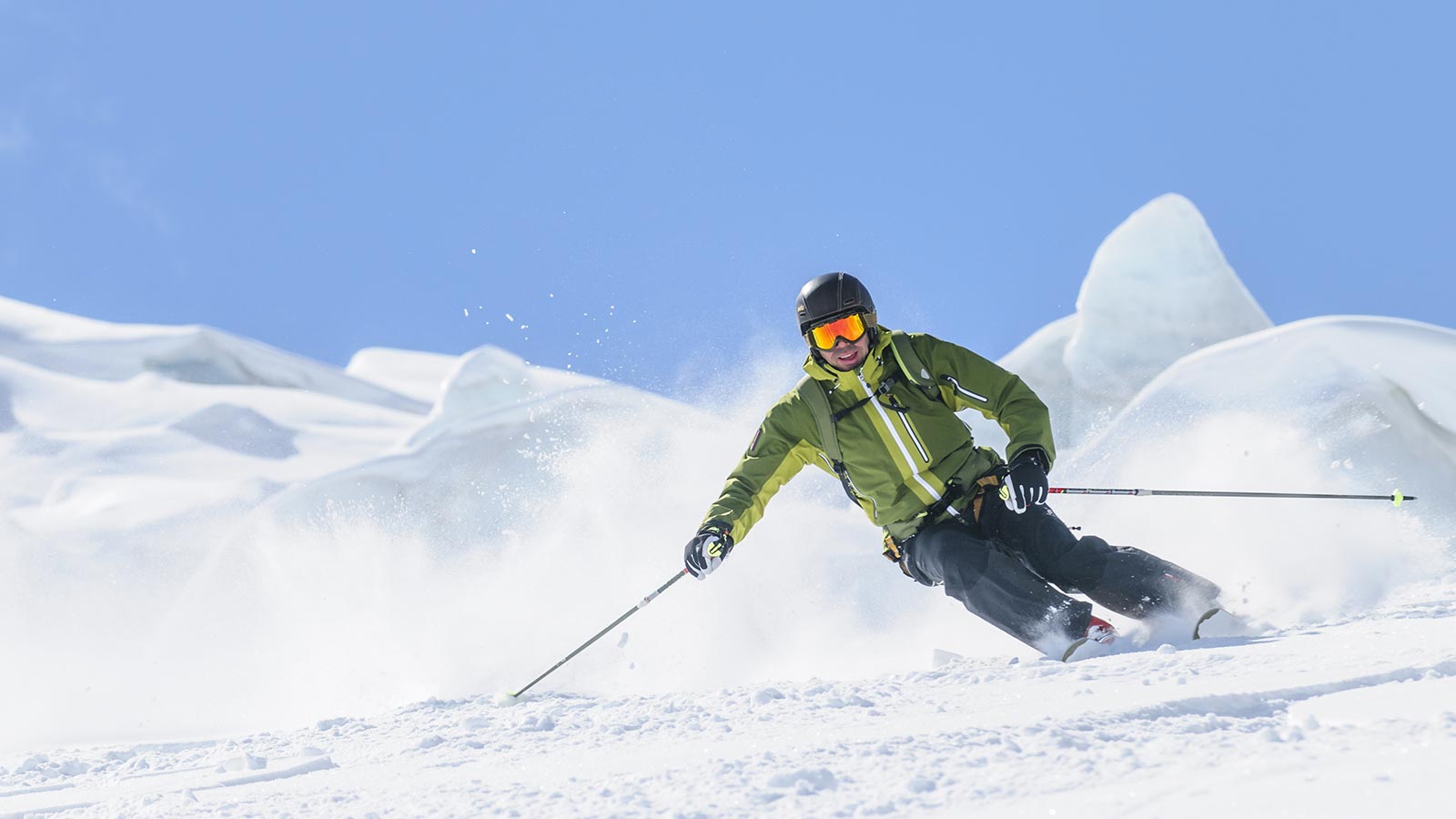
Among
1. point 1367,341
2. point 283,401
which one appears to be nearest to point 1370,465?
point 1367,341

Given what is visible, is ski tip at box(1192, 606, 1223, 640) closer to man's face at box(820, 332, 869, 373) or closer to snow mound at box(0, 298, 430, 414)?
man's face at box(820, 332, 869, 373)

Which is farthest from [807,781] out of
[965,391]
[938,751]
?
[965,391]

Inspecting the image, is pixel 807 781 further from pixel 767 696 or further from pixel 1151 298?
pixel 1151 298

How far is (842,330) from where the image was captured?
193 inches

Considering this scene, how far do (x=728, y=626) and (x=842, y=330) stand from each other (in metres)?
3.00

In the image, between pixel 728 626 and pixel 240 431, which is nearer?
pixel 728 626

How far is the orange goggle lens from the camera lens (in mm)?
4906

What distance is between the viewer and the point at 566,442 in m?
12.3

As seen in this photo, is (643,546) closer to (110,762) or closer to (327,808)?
(110,762)

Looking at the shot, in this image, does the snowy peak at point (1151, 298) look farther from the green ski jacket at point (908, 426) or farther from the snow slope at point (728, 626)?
the green ski jacket at point (908, 426)

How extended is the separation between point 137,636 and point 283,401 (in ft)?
68.7

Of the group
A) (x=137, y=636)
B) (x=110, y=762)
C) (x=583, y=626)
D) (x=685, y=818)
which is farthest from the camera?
(x=137, y=636)

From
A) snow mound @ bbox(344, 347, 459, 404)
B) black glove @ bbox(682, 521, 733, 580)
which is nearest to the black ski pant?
black glove @ bbox(682, 521, 733, 580)

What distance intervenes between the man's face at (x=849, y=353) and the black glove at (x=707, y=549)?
2.93 feet
